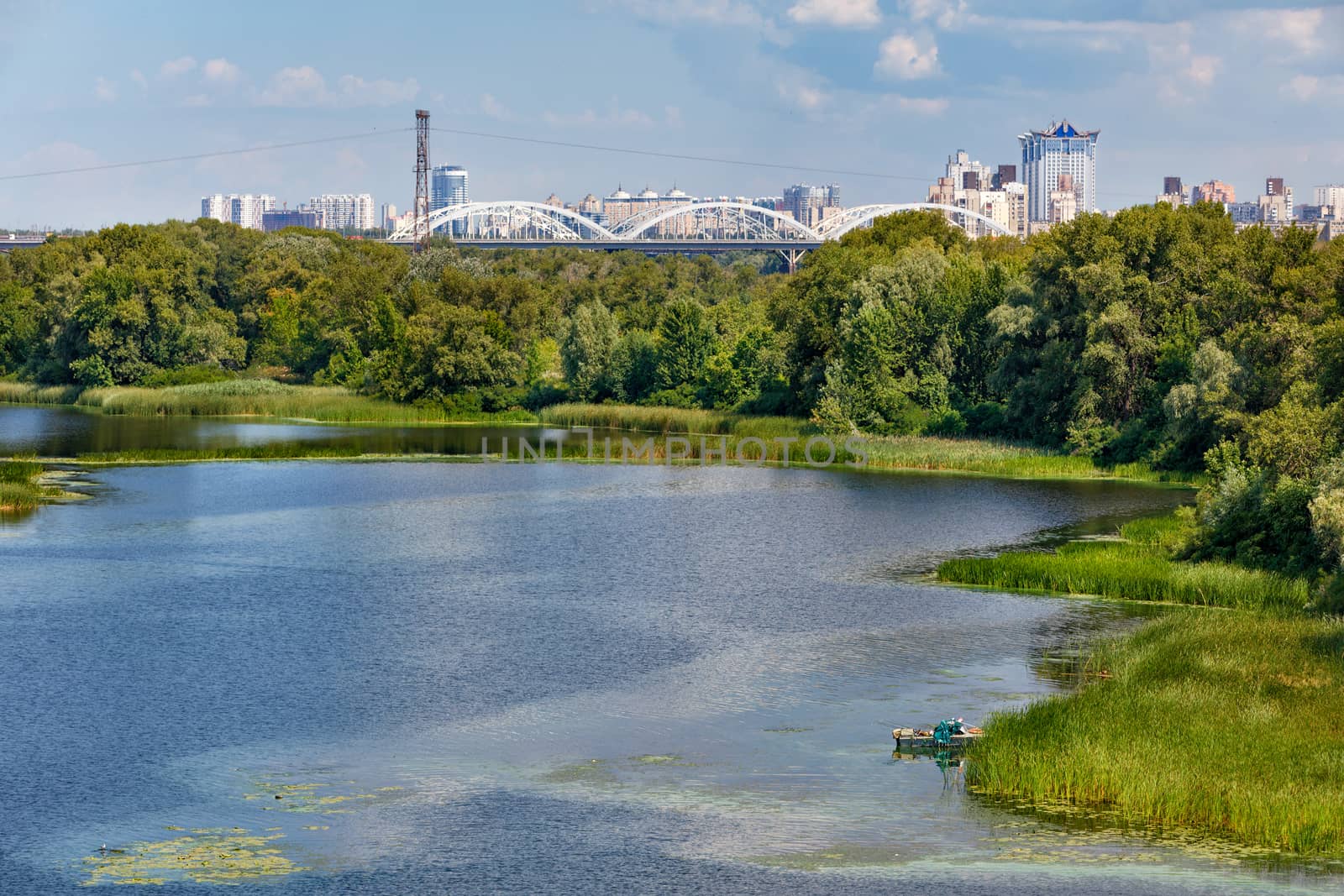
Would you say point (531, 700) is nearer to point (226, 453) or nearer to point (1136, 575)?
point (1136, 575)

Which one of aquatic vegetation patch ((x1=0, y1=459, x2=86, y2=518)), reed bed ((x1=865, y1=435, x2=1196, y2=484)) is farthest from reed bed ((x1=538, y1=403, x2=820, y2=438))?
aquatic vegetation patch ((x1=0, y1=459, x2=86, y2=518))

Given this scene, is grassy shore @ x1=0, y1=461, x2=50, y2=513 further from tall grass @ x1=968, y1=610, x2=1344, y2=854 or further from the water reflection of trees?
tall grass @ x1=968, y1=610, x2=1344, y2=854

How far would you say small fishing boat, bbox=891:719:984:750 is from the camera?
23625mm

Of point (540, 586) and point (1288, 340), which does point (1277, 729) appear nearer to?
point (540, 586)

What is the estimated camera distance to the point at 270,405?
96.1 meters

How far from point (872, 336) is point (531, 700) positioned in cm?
5038

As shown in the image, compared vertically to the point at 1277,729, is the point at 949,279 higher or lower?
higher

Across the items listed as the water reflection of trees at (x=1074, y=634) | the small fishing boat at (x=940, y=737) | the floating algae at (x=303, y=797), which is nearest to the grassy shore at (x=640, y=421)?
the water reflection of trees at (x=1074, y=634)

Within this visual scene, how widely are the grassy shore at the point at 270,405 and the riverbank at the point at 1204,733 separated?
67.2 m

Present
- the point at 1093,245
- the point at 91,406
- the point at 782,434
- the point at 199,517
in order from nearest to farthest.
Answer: the point at 199,517, the point at 1093,245, the point at 782,434, the point at 91,406

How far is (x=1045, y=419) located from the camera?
67688mm

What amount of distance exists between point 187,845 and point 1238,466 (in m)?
33.3

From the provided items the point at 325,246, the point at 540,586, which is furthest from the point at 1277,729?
the point at 325,246

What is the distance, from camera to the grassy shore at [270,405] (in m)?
94.4
